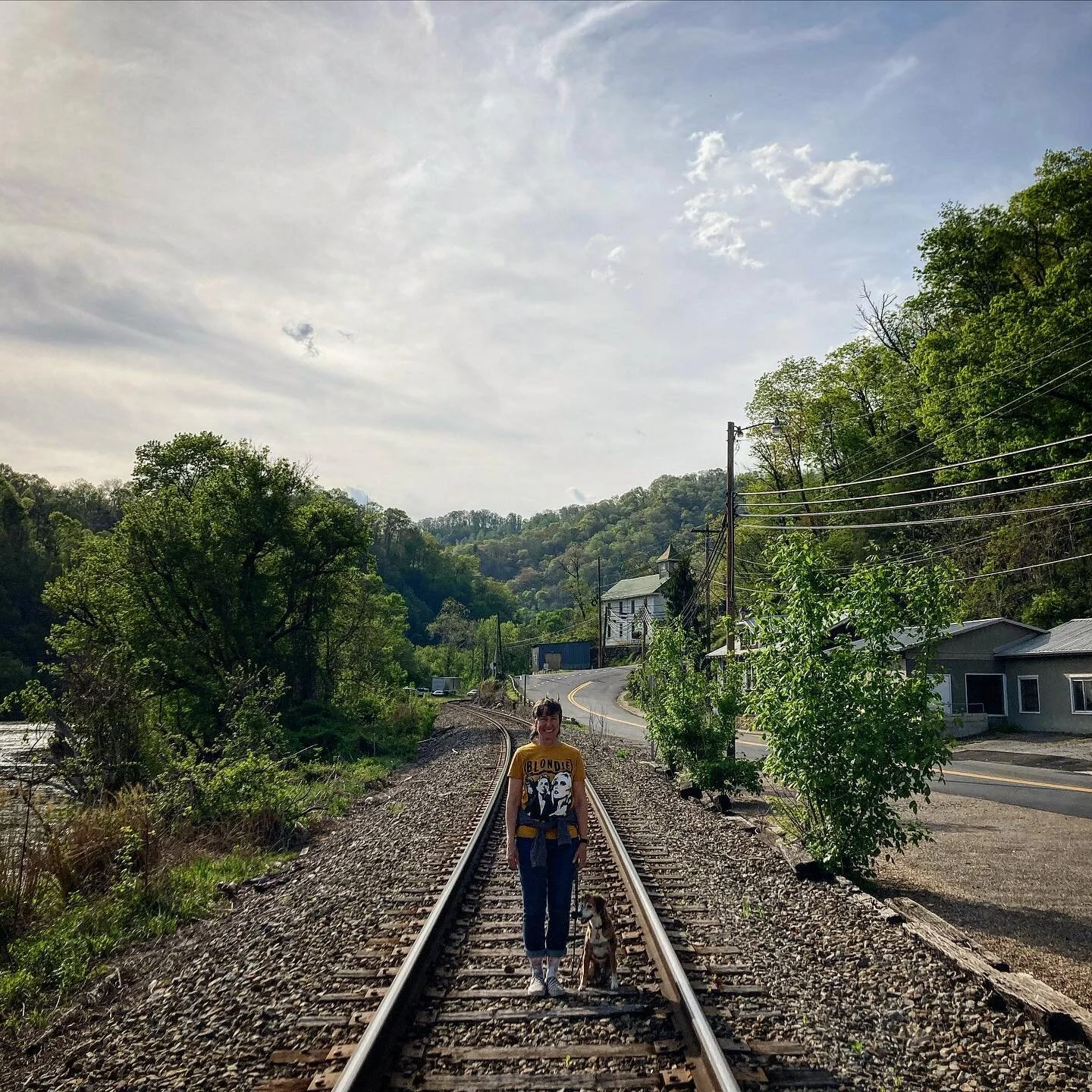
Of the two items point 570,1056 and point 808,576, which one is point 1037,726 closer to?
point 808,576

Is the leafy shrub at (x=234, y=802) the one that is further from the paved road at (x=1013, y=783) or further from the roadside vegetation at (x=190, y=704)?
the paved road at (x=1013, y=783)

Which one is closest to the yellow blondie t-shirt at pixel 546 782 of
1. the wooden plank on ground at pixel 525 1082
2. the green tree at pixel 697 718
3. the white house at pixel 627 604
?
the wooden plank on ground at pixel 525 1082

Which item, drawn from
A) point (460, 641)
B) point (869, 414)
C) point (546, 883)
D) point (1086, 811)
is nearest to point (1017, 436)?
point (869, 414)

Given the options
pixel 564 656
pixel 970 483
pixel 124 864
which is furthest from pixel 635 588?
pixel 124 864

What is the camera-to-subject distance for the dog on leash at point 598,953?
5.18 m

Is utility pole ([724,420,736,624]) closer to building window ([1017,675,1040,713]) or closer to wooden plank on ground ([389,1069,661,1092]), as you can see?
building window ([1017,675,1040,713])

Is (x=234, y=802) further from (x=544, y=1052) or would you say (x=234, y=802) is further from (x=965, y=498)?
(x=965, y=498)

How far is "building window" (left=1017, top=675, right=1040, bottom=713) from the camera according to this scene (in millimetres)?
27955

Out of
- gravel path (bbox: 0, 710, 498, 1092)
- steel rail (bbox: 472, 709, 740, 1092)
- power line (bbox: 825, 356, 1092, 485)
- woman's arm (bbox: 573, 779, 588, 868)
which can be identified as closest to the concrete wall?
power line (bbox: 825, 356, 1092, 485)

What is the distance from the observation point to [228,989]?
5328mm

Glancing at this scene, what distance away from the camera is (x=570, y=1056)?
4266 millimetres

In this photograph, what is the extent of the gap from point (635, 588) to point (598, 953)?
309 feet

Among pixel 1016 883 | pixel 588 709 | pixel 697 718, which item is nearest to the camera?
pixel 1016 883

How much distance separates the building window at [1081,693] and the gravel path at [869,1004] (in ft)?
74.6
